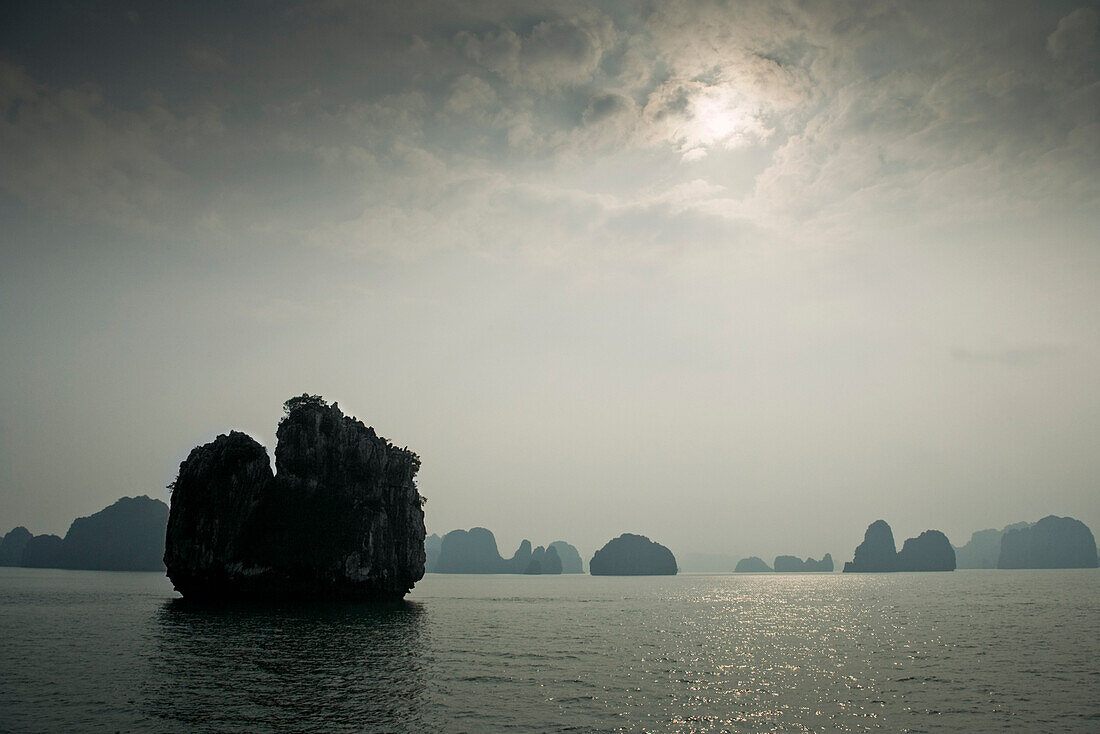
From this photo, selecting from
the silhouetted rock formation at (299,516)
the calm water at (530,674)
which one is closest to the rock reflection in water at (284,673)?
the calm water at (530,674)

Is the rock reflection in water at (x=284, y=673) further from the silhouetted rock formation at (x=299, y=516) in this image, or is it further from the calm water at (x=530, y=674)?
the silhouetted rock formation at (x=299, y=516)

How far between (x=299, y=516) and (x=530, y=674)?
193ft

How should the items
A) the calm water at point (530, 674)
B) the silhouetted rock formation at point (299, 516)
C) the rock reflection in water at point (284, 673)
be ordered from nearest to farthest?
the rock reflection in water at point (284, 673)
the calm water at point (530, 674)
the silhouetted rock formation at point (299, 516)

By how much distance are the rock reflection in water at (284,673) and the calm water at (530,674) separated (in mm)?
155

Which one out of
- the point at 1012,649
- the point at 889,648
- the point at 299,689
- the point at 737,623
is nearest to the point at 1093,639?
the point at 1012,649

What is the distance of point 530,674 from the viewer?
36.1m

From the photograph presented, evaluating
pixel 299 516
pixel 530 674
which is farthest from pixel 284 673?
pixel 299 516

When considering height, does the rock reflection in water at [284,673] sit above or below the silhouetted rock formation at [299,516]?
below

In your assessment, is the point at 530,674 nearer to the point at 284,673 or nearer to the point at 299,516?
the point at 284,673

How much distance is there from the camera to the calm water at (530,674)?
86.7 feet

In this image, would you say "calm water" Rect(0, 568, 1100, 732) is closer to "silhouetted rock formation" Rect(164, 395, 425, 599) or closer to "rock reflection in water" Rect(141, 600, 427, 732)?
"rock reflection in water" Rect(141, 600, 427, 732)

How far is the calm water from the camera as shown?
2644 centimetres

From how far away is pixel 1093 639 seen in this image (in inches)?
2063

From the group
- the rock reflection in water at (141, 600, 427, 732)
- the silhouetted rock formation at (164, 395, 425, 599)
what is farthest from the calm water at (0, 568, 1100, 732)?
the silhouetted rock formation at (164, 395, 425, 599)
